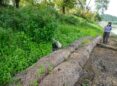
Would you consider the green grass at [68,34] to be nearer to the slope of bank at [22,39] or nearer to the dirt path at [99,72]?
the dirt path at [99,72]

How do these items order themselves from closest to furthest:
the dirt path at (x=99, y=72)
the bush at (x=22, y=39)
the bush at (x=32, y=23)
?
the bush at (x=22, y=39) → the dirt path at (x=99, y=72) → the bush at (x=32, y=23)

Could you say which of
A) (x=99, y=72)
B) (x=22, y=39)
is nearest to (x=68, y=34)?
(x=99, y=72)

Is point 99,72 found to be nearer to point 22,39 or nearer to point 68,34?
point 22,39

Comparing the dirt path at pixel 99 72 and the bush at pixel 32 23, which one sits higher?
the bush at pixel 32 23

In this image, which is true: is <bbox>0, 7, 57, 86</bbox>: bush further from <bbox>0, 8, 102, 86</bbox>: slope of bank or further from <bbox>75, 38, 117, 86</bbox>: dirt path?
<bbox>75, 38, 117, 86</bbox>: dirt path

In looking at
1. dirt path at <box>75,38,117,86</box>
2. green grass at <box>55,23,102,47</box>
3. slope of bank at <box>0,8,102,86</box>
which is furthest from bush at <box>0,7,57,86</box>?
green grass at <box>55,23,102,47</box>

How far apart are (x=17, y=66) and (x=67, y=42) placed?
7705 mm

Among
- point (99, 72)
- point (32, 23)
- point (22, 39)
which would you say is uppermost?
point (32, 23)

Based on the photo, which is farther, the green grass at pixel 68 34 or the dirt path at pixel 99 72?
the green grass at pixel 68 34

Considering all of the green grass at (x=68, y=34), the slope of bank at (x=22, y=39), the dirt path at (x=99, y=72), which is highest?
the slope of bank at (x=22, y=39)

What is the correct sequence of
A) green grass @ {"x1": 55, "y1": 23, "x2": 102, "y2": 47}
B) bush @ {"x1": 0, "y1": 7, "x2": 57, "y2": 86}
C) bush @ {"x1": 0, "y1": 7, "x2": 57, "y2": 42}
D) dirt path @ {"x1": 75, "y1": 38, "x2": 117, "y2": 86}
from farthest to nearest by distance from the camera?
green grass @ {"x1": 55, "y1": 23, "x2": 102, "y2": 47} → bush @ {"x1": 0, "y1": 7, "x2": 57, "y2": 42} → dirt path @ {"x1": 75, "y1": 38, "x2": 117, "y2": 86} → bush @ {"x1": 0, "y1": 7, "x2": 57, "y2": 86}

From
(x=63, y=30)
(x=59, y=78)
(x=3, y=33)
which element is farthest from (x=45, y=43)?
(x=63, y=30)

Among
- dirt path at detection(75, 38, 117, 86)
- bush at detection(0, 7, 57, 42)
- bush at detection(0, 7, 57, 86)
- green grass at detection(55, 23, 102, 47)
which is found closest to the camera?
bush at detection(0, 7, 57, 86)

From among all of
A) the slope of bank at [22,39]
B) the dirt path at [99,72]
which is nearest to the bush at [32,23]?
the slope of bank at [22,39]
